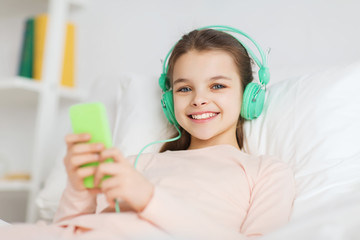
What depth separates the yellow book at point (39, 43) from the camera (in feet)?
6.38

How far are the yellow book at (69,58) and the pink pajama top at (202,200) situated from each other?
1.06 metres

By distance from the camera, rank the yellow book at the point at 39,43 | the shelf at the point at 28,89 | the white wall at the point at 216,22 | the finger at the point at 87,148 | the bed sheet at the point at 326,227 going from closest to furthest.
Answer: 1. the bed sheet at the point at 326,227
2. the finger at the point at 87,148
3. the white wall at the point at 216,22
4. the shelf at the point at 28,89
5. the yellow book at the point at 39,43

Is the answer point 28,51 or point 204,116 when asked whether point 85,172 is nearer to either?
point 204,116

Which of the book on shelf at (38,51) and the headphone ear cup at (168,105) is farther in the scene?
the book on shelf at (38,51)

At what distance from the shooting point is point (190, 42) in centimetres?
116

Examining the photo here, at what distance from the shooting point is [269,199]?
875 mm

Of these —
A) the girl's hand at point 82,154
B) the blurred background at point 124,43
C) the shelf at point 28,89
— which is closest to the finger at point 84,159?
the girl's hand at point 82,154

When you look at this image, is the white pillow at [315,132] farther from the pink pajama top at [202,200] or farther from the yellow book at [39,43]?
the yellow book at [39,43]

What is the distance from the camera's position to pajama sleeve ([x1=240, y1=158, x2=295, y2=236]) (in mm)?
831

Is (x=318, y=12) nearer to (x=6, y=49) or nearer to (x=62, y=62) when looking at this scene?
(x=62, y=62)

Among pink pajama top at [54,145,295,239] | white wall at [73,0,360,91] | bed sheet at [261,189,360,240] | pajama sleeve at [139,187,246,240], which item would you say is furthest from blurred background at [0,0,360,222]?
bed sheet at [261,189,360,240]

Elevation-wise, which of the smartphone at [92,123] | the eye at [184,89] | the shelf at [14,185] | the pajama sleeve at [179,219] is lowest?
the shelf at [14,185]

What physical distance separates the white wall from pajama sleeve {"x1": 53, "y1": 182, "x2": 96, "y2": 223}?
658 mm

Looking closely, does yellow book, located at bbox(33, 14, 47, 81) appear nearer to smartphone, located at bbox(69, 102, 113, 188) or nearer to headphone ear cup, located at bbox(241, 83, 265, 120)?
headphone ear cup, located at bbox(241, 83, 265, 120)
